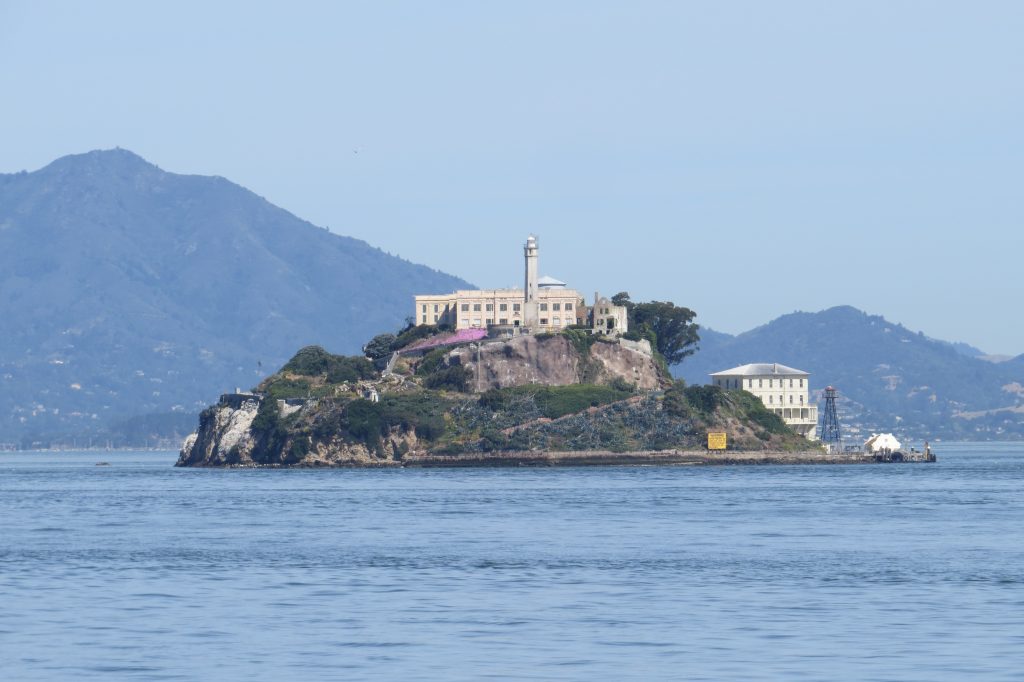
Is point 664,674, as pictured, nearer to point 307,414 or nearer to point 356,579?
point 356,579

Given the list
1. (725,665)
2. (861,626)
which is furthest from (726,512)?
(725,665)

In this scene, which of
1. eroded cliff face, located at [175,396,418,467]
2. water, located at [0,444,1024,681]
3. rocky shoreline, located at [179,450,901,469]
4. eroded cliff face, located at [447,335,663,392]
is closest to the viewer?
water, located at [0,444,1024,681]

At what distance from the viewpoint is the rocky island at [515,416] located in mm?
175500

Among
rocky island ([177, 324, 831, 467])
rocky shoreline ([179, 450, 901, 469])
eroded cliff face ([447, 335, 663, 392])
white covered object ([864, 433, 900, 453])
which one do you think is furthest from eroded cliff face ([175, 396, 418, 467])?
white covered object ([864, 433, 900, 453])

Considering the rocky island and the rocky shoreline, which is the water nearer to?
the rocky shoreline

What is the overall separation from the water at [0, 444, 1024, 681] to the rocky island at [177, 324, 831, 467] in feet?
234

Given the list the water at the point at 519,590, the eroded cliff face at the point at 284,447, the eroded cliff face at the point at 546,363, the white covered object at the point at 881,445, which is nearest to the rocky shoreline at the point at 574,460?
the eroded cliff face at the point at 284,447

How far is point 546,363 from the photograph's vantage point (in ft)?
618

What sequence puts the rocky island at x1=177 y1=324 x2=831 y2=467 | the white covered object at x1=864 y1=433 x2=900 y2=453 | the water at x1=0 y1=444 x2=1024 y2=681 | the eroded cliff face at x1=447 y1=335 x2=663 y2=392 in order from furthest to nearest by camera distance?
the white covered object at x1=864 y1=433 x2=900 y2=453
the eroded cliff face at x1=447 y1=335 x2=663 y2=392
the rocky island at x1=177 y1=324 x2=831 y2=467
the water at x1=0 y1=444 x2=1024 y2=681

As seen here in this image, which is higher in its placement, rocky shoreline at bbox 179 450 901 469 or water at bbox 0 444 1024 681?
rocky shoreline at bbox 179 450 901 469

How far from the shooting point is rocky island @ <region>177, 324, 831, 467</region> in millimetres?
175500

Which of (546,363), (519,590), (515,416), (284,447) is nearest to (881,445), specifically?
(546,363)

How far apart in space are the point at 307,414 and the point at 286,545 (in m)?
113

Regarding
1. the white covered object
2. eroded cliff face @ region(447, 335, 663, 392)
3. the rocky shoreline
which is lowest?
the rocky shoreline
